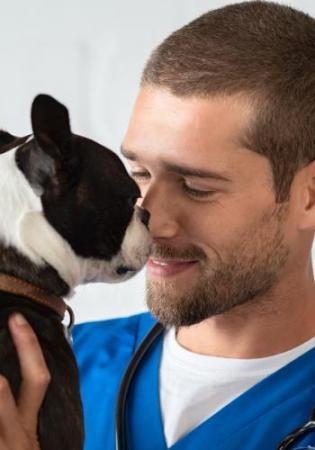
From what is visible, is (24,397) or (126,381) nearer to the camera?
(24,397)

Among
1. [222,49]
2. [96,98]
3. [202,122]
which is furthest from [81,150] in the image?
[96,98]

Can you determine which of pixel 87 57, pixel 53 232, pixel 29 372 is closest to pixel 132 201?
pixel 53 232

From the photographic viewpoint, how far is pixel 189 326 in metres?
1.62

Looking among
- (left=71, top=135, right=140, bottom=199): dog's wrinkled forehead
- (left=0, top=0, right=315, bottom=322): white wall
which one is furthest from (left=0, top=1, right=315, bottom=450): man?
(left=0, top=0, right=315, bottom=322): white wall

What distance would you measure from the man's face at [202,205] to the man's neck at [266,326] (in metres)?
0.05

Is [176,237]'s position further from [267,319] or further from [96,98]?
[96,98]

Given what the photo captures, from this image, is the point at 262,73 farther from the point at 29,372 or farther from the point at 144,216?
the point at 29,372

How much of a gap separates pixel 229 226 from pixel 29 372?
0.45 m

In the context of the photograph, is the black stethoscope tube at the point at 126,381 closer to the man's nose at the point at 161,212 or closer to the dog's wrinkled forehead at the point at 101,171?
the man's nose at the point at 161,212

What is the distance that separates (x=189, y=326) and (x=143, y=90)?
0.43m

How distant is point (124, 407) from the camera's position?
1548mm

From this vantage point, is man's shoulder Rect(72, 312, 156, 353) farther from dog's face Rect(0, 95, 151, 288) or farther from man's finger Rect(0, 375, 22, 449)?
man's finger Rect(0, 375, 22, 449)

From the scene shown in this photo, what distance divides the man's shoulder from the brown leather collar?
45 centimetres

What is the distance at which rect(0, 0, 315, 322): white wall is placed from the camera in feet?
8.33
